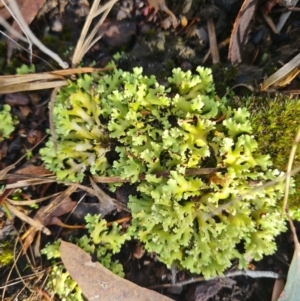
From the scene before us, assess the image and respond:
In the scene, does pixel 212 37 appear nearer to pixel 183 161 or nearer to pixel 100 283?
pixel 183 161

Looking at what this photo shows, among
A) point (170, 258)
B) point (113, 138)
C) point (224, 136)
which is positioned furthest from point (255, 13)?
point (170, 258)

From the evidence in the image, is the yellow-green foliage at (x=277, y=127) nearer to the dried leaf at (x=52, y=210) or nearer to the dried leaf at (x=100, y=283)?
the dried leaf at (x=100, y=283)

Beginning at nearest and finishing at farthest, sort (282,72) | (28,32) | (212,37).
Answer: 1. (28,32)
2. (282,72)
3. (212,37)

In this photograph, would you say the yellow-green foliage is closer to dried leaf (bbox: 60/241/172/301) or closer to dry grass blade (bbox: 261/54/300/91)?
dry grass blade (bbox: 261/54/300/91)

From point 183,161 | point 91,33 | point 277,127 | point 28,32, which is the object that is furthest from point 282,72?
point 28,32

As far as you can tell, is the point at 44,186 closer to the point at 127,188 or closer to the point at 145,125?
the point at 127,188

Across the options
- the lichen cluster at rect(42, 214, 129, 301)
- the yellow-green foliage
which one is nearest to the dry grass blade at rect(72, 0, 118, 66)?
the lichen cluster at rect(42, 214, 129, 301)

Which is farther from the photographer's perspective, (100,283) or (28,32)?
(100,283)
